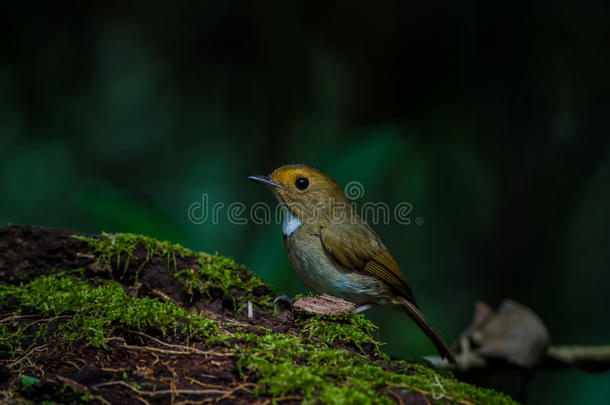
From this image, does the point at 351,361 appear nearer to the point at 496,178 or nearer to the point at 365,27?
the point at 496,178

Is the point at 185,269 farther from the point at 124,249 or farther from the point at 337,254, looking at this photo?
the point at 337,254

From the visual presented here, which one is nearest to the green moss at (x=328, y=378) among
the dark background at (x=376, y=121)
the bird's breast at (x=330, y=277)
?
the bird's breast at (x=330, y=277)

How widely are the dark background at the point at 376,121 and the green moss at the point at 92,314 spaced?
2.56 m

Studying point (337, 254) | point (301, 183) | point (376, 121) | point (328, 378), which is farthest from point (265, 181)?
point (376, 121)

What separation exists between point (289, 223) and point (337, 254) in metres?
0.56

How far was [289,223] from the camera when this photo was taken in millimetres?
3855

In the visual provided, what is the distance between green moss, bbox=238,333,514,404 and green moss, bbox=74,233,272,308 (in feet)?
3.12

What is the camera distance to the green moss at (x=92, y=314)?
7.39 ft

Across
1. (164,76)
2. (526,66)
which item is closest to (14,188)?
(164,76)

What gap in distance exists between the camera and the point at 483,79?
693cm

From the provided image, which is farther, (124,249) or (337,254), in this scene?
(337,254)

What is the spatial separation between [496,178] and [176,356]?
560 cm

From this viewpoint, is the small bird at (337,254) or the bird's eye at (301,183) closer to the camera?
the small bird at (337,254)

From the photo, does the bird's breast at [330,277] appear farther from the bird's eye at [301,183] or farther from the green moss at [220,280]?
the bird's eye at [301,183]
